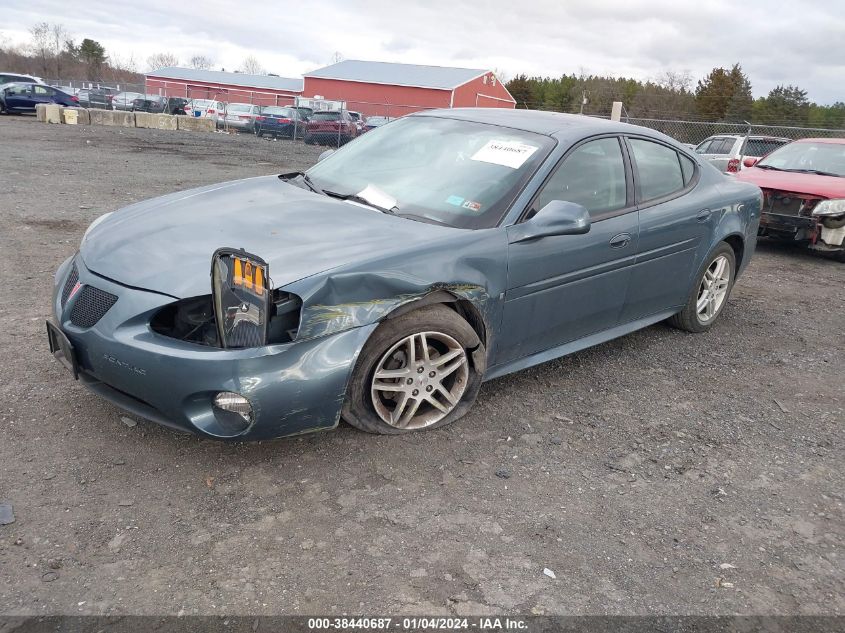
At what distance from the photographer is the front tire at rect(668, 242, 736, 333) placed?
499 centimetres

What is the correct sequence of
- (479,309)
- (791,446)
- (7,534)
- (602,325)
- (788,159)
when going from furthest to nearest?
(788,159) < (602,325) < (791,446) < (479,309) < (7,534)

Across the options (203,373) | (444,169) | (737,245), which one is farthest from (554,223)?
(737,245)

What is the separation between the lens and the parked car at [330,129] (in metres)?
23.7

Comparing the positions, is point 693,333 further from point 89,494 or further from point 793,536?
point 89,494

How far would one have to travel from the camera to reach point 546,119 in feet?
13.8

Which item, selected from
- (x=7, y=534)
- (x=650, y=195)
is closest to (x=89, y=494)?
(x=7, y=534)

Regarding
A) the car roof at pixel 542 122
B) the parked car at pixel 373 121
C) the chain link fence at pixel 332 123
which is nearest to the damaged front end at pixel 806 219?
the car roof at pixel 542 122

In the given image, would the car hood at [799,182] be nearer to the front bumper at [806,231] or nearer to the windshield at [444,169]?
the front bumper at [806,231]

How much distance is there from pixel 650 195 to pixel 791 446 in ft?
5.57

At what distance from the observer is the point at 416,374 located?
127 inches

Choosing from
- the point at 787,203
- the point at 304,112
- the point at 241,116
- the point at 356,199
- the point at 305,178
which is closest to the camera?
the point at 356,199

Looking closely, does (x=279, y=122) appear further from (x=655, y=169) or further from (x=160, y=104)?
(x=655, y=169)

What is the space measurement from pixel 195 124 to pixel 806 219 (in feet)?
76.7

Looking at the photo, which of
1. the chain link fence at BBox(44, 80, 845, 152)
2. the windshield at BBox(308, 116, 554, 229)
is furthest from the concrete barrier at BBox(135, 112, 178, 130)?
the windshield at BBox(308, 116, 554, 229)
